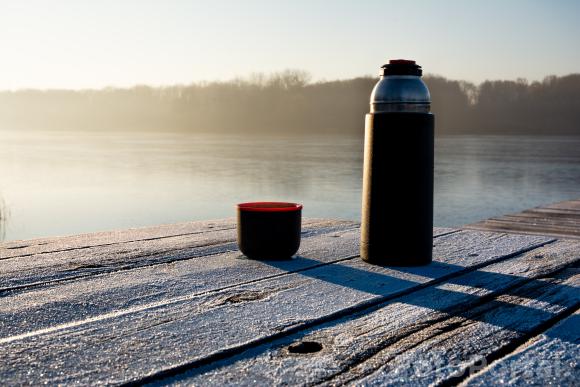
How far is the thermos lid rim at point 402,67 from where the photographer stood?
232cm

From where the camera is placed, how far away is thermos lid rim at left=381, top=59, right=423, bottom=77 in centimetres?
232

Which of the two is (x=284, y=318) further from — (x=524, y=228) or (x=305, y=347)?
(x=524, y=228)

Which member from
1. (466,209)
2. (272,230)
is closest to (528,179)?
(466,209)

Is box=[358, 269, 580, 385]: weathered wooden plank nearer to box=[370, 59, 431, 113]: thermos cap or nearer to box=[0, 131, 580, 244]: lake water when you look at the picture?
box=[370, 59, 431, 113]: thermos cap

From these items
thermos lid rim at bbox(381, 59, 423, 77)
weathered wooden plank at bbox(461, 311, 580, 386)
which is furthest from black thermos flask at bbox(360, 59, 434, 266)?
weathered wooden plank at bbox(461, 311, 580, 386)

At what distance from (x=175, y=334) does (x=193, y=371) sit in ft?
0.72

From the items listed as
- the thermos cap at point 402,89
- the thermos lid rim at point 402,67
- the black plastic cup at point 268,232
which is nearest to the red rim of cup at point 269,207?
the black plastic cup at point 268,232

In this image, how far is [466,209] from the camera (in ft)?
48.3

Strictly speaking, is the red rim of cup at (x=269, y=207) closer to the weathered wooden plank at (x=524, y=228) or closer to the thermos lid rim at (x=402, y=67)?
the thermos lid rim at (x=402, y=67)

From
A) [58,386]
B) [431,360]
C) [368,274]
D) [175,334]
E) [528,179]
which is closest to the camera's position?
[58,386]

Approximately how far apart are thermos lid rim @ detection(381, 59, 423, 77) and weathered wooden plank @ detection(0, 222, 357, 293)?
96 cm

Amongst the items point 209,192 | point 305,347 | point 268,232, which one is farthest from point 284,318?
point 209,192

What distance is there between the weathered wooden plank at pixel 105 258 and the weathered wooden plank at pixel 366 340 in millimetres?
959

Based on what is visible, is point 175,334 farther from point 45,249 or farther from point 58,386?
point 45,249
